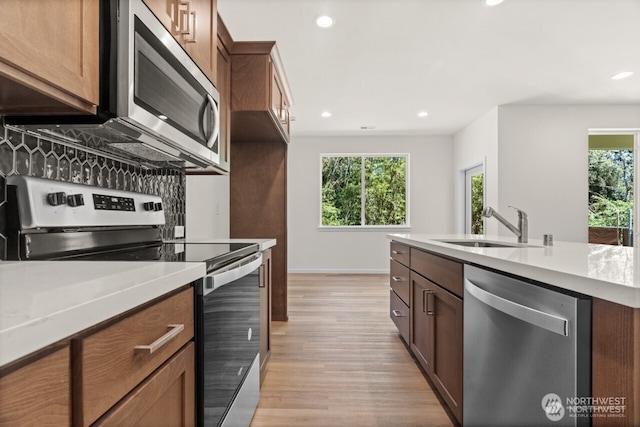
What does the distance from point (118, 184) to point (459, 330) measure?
1.60 metres

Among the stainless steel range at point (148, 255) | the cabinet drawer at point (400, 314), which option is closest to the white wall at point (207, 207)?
the stainless steel range at point (148, 255)

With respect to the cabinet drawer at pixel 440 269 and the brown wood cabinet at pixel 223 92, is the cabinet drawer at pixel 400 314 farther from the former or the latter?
the brown wood cabinet at pixel 223 92

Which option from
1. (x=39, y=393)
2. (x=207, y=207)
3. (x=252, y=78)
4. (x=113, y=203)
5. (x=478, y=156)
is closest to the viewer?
(x=39, y=393)

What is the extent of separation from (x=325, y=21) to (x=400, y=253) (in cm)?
179

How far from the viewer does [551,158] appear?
4.59m

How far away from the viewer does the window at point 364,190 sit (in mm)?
6246

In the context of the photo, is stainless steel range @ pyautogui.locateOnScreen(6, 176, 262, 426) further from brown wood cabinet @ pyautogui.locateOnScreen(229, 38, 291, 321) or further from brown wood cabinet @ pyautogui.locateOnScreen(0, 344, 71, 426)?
brown wood cabinet @ pyautogui.locateOnScreen(229, 38, 291, 321)

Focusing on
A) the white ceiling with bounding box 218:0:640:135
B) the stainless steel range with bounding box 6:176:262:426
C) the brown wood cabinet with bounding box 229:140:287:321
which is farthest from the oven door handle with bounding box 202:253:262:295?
the white ceiling with bounding box 218:0:640:135

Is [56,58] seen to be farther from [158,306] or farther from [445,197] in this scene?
Answer: [445,197]

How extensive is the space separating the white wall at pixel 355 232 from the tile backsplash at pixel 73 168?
13.6 ft

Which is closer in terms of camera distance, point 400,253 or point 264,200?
point 400,253

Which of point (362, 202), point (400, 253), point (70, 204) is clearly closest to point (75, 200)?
point (70, 204)

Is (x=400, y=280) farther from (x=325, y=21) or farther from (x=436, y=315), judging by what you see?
(x=325, y=21)

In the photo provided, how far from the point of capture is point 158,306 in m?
0.74
